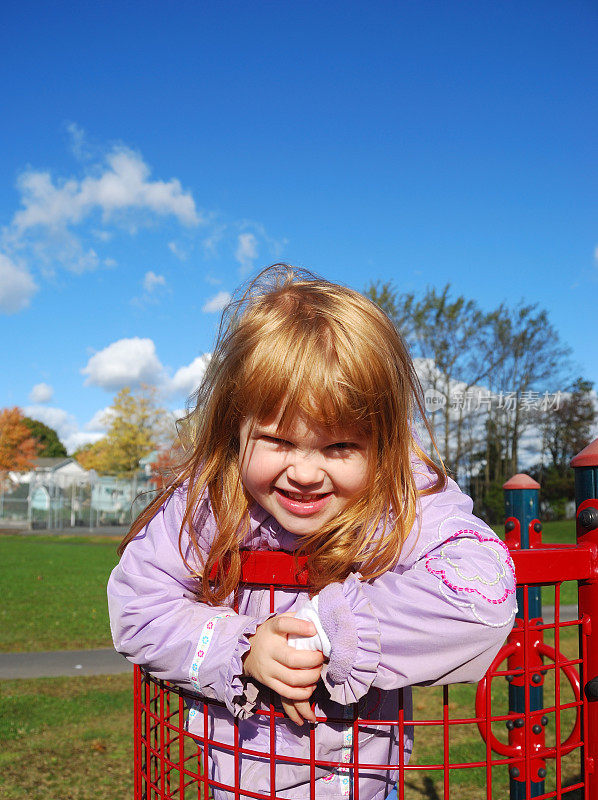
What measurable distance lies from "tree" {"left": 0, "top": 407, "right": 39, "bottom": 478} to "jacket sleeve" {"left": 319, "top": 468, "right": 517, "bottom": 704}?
197 ft

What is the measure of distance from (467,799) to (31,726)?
110 inches

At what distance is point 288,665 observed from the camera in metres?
1.26

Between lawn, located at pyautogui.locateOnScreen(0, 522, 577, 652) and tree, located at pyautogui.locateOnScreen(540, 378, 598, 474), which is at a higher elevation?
tree, located at pyautogui.locateOnScreen(540, 378, 598, 474)

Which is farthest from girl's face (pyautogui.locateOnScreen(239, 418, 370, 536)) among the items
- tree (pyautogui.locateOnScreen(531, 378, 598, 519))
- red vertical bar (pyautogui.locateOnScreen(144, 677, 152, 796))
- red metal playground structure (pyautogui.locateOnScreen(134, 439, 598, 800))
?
tree (pyautogui.locateOnScreen(531, 378, 598, 519))

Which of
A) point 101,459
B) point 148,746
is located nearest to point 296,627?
point 148,746

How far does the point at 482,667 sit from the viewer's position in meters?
1.29

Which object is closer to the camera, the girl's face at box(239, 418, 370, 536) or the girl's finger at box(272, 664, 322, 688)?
the girl's finger at box(272, 664, 322, 688)

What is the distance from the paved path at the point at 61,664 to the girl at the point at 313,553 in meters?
4.94

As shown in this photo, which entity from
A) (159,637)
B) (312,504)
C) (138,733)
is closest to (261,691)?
(159,637)

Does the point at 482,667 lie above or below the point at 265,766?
above

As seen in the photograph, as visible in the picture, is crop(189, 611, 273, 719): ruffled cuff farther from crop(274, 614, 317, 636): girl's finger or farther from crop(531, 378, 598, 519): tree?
crop(531, 378, 598, 519): tree

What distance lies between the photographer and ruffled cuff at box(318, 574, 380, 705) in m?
1.23

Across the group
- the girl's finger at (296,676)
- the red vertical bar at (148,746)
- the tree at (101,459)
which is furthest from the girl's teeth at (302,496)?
the tree at (101,459)

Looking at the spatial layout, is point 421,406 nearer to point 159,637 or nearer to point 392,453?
point 392,453
